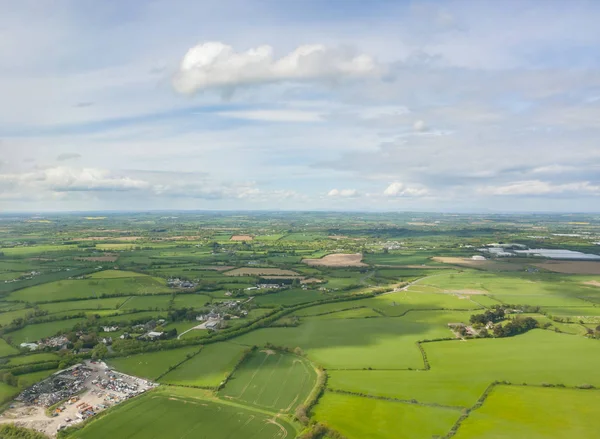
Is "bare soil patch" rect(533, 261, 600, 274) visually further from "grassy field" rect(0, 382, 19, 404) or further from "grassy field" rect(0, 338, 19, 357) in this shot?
"grassy field" rect(0, 338, 19, 357)

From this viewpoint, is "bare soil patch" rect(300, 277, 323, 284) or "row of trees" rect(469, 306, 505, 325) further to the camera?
"bare soil patch" rect(300, 277, 323, 284)

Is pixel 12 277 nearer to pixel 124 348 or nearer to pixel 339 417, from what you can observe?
pixel 124 348

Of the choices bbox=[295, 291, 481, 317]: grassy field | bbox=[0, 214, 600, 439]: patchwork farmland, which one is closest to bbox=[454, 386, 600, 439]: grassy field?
bbox=[0, 214, 600, 439]: patchwork farmland

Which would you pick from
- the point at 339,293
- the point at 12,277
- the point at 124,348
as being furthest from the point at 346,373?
the point at 12,277

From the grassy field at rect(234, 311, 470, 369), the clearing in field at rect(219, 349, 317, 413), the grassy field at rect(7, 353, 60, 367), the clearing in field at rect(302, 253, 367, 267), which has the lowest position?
the clearing in field at rect(219, 349, 317, 413)

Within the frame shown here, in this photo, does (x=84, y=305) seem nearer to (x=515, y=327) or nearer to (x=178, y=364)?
(x=178, y=364)
